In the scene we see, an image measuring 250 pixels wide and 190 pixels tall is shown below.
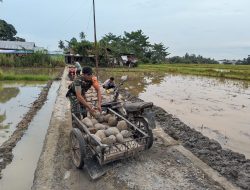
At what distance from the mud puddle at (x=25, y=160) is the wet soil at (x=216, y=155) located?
3178 millimetres

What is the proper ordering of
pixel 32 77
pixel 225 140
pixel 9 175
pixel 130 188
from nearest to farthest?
pixel 130 188
pixel 9 175
pixel 225 140
pixel 32 77

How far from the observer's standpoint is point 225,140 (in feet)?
26.0

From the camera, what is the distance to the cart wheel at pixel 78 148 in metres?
5.14

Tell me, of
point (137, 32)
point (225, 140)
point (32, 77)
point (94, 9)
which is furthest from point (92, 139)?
point (137, 32)

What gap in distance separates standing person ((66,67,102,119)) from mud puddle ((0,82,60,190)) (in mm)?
1375

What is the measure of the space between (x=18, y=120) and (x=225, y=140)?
630 centimetres

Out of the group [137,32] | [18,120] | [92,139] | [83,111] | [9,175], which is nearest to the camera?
[92,139]

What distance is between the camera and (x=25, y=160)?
21.7 ft

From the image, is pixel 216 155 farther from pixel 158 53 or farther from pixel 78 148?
pixel 158 53

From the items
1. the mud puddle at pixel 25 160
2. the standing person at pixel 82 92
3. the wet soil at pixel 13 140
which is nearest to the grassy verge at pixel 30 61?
the wet soil at pixel 13 140

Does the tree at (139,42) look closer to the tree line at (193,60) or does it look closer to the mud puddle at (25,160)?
the tree line at (193,60)

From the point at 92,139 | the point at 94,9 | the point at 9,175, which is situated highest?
the point at 94,9

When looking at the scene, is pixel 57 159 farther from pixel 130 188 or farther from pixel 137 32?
pixel 137 32

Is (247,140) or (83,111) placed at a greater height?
(83,111)
